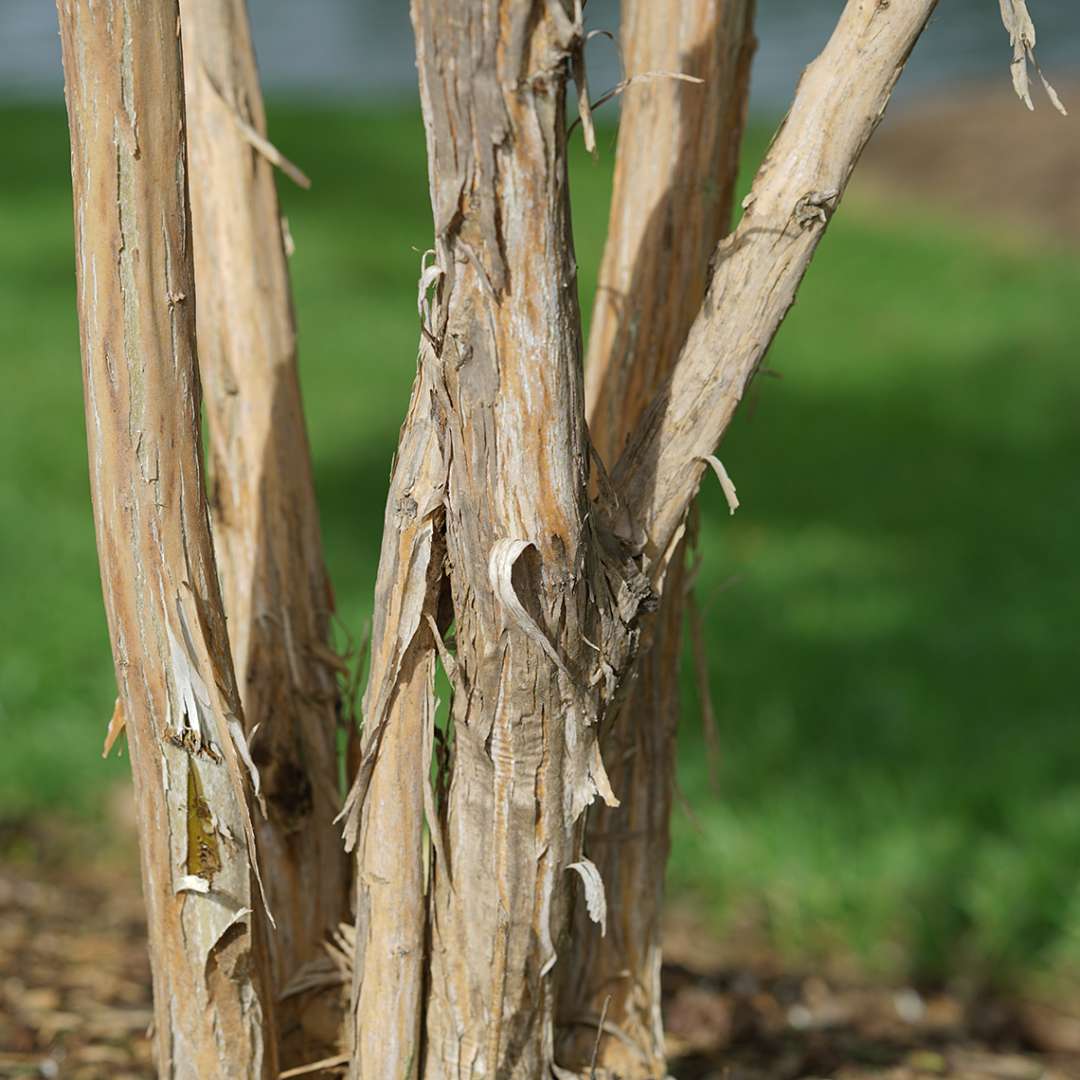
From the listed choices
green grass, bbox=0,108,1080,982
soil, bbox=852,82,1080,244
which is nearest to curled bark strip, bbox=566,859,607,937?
green grass, bbox=0,108,1080,982

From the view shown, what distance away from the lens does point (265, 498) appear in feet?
5.10

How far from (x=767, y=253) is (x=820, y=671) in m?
2.41

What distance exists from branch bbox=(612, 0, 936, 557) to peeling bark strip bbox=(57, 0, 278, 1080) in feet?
1.42

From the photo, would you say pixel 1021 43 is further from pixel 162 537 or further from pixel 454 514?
pixel 162 537

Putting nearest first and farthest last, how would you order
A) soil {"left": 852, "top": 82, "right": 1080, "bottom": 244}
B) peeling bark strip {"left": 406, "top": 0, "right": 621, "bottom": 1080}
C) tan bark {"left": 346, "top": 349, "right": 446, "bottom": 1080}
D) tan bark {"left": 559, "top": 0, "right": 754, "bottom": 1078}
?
peeling bark strip {"left": 406, "top": 0, "right": 621, "bottom": 1080}
tan bark {"left": 346, "top": 349, "right": 446, "bottom": 1080}
tan bark {"left": 559, "top": 0, "right": 754, "bottom": 1078}
soil {"left": 852, "top": 82, "right": 1080, "bottom": 244}

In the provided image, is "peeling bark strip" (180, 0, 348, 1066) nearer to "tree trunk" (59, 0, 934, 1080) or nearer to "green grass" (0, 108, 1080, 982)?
"tree trunk" (59, 0, 934, 1080)

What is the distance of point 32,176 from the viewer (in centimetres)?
824

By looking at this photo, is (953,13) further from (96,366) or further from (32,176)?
(96,366)

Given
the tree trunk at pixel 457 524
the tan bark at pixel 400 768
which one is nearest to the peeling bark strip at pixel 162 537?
the tree trunk at pixel 457 524

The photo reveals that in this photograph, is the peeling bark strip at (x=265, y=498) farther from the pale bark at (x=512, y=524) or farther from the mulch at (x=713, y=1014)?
the mulch at (x=713, y=1014)

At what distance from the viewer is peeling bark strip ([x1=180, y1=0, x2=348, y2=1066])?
1.52 metres

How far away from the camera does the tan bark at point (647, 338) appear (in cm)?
147

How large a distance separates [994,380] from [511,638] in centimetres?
509

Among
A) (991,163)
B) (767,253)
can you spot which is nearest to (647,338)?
(767,253)
